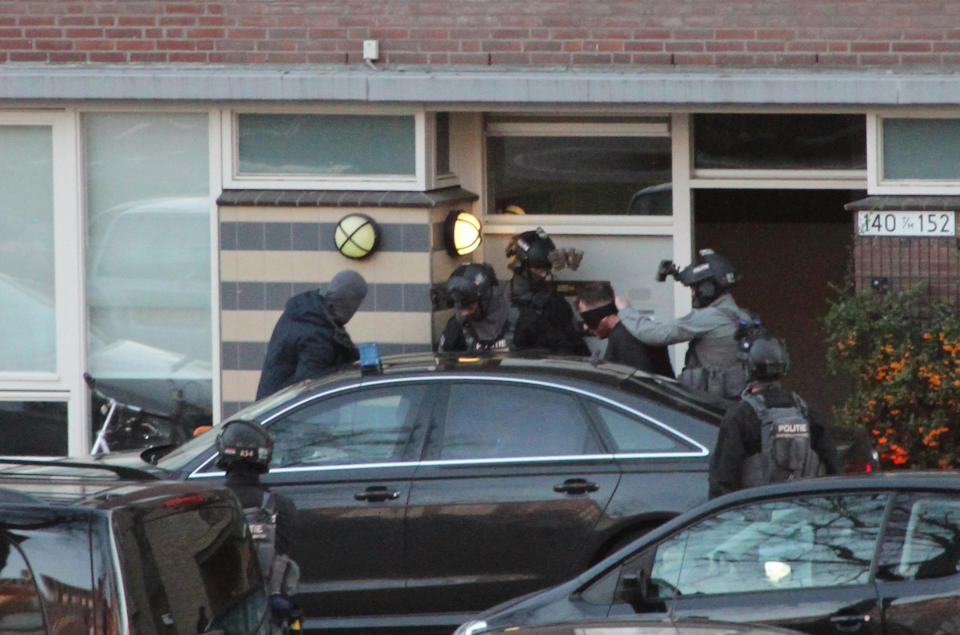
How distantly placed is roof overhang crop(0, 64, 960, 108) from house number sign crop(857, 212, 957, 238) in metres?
0.76

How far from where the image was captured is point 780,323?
45.4 ft

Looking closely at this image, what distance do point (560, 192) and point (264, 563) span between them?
6.31m

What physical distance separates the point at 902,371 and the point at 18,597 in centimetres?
680

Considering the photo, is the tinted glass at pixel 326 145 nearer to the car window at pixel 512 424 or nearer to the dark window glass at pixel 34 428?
the dark window glass at pixel 34 428

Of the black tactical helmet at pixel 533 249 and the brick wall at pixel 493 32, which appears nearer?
the brick wall at pixel 493 32

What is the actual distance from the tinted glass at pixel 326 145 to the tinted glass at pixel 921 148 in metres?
3.38

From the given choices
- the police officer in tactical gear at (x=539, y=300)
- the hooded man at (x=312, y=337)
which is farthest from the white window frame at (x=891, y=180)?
the hooded man at (x=312, y=337)

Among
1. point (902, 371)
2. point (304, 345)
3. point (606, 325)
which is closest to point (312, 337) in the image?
point (304, 345)

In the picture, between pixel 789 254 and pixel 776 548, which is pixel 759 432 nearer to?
pixel 776 548

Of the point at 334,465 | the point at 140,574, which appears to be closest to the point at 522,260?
the point at 334,465

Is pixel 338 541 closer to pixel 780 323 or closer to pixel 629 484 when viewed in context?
pixel 629 484

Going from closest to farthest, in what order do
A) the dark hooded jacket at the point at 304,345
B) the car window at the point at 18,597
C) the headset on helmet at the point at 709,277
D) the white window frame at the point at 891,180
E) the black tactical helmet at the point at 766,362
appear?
the car window at the point at 18,597 < the black tactical helmet at the point at 766,362 < the dark hooded jacket at the point at 304,345 < the headset on helmet at the point at 709,277 < the white window frame at the point at 891,180

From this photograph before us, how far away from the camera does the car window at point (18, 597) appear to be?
4.50 metres

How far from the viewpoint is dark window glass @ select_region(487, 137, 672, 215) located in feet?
38.1
